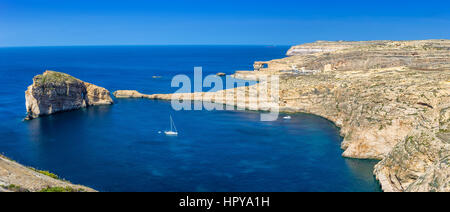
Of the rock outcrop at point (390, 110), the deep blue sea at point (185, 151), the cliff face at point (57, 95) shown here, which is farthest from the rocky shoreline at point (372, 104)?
the deep blue sea at point (185, 151)

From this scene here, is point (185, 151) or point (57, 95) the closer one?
point (185, 151)

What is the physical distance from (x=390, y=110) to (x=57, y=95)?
274 feet

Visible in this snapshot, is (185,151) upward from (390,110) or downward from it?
downward

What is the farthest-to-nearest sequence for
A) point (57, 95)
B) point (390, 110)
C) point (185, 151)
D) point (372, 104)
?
point (57, 95) < point (185, 151) < point (372, 104) < point (390, 110)

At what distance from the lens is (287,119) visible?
98.6 meters

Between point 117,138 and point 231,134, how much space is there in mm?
23680

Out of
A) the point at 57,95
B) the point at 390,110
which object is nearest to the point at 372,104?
the point at 390,110

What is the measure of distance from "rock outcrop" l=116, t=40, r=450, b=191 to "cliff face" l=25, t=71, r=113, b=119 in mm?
19311

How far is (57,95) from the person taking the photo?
107062 millimetres

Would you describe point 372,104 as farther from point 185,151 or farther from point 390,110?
point 185,151

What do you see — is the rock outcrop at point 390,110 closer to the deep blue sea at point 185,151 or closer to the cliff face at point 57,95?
the deep blue sea at point 185,151

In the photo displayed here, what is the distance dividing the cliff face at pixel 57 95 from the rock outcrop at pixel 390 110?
1931cm

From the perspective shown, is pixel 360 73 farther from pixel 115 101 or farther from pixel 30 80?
pixel 30 80
